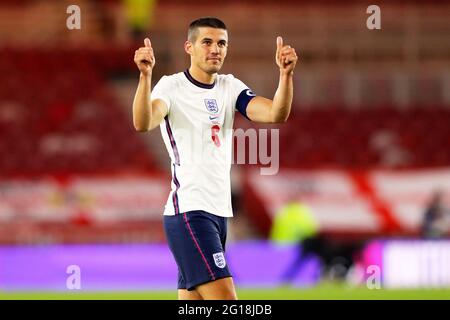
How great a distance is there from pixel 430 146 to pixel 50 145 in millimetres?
7380

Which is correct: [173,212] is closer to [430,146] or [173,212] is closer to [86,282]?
[86,282]

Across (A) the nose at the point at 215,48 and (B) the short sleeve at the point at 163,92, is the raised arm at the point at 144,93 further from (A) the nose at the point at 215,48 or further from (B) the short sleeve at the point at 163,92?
(A) the nose at the point at 215,48

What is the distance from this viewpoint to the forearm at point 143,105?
6.55 m

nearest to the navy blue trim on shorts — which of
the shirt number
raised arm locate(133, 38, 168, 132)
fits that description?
the shirt number

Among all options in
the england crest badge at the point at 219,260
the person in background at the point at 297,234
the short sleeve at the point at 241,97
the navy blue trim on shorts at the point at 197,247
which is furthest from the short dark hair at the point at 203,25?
the person in background at the point at 297,234

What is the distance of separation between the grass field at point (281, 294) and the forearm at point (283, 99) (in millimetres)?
6326

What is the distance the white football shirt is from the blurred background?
7659 mm

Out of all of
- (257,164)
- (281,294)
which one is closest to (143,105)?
(281,294)

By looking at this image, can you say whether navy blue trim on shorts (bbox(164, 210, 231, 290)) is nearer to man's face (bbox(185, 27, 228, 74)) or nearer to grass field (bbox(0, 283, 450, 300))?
man's face (bbox(185, 27, 228, 74))

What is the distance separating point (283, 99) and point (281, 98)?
1 cm

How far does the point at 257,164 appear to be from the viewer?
1902cm

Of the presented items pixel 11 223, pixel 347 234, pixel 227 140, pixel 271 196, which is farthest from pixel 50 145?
pixel 227 140

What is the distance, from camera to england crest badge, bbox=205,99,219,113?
7.09 meters
